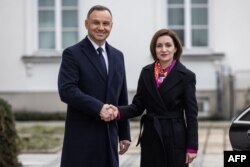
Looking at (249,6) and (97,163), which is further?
(249,6)

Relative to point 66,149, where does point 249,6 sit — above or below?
above

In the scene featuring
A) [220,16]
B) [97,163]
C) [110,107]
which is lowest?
[97,163]

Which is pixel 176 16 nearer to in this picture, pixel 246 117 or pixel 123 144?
pixel 123 144

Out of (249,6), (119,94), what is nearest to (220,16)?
(249,6)

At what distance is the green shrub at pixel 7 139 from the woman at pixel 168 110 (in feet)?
14.8

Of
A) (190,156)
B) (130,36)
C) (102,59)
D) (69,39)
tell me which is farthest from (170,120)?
(69,39)

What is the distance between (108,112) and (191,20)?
12.3 m

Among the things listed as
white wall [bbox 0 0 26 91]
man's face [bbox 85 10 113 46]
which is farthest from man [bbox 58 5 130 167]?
white wall [bbox 0 0 26 91]

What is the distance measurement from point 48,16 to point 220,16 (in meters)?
3.94

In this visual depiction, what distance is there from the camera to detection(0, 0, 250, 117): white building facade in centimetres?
Result: 1716

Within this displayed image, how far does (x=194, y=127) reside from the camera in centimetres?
552

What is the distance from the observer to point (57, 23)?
17812 mm

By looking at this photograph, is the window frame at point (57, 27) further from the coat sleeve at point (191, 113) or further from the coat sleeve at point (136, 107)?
the coat sleeve at point (191, 113)

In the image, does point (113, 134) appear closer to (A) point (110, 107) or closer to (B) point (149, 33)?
(A) point (110, 107)
